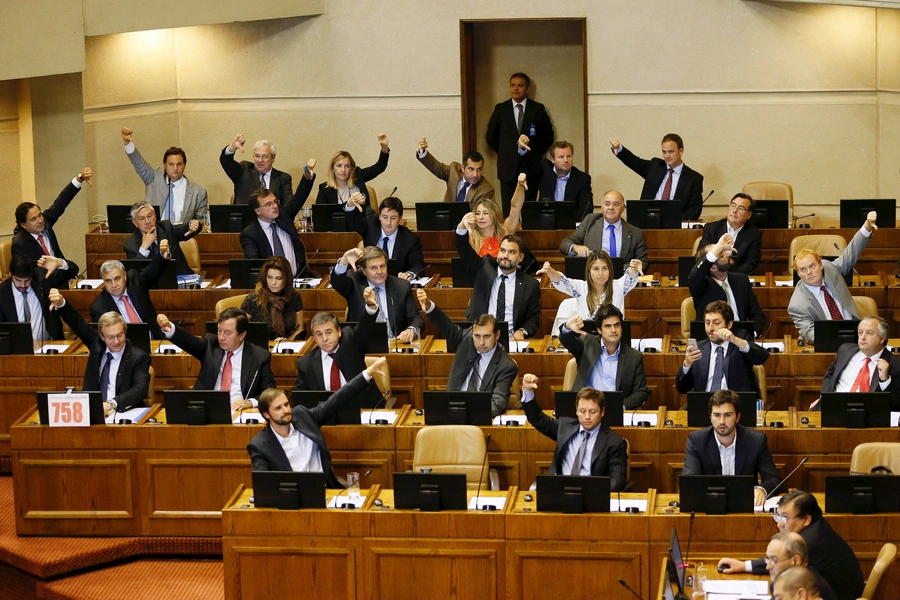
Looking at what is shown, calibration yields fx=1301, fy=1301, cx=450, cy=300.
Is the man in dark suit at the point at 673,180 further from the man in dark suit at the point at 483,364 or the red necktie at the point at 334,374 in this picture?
the red necktie at the point at 334,374

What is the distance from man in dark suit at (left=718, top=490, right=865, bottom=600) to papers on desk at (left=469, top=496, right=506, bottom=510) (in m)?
1.28

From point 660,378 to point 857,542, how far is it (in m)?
1.97

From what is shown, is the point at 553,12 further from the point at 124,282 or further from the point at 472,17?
the point at 124,282

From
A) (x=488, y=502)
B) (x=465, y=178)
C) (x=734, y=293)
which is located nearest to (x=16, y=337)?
(x=488, y=502)

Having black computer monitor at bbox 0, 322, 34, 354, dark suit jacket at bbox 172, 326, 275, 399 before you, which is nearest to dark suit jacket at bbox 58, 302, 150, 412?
dark suit jacket at bbox 172, 326, 275, 399

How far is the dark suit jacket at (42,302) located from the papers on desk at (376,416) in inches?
92.5

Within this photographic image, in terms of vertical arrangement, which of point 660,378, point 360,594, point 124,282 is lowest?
point 360,594

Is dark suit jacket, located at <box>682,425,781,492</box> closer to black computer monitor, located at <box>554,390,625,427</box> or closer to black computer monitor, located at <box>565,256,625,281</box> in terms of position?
black computer monitor, located at <box>554,390,625,427</box>

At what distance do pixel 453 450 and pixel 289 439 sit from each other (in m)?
0.79

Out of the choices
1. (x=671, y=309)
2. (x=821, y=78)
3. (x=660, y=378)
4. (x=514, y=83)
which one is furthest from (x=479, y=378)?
(x=821, y=78)

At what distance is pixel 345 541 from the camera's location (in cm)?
572

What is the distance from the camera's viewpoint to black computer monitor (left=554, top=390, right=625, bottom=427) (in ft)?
20.5

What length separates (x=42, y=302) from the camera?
789 centimetres

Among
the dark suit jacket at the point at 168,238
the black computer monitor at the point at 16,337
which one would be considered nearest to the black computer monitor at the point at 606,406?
the black computer monitor at the point at 16,337
